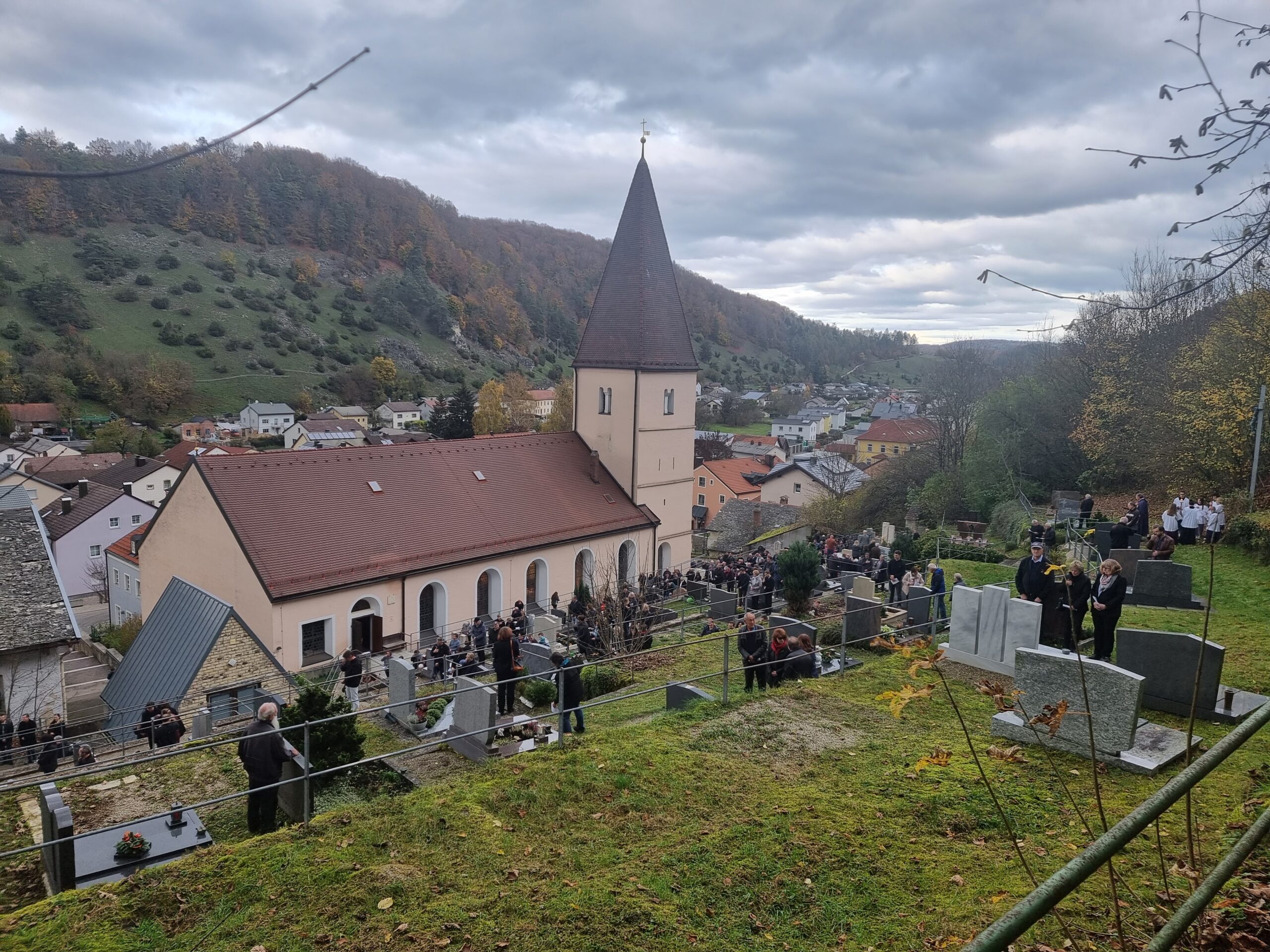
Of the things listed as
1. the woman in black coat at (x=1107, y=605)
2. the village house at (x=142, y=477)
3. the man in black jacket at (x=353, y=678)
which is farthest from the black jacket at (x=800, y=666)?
the village house at (x=142, y=477)

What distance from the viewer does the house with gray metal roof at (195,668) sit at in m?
17.5

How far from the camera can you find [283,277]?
419ft

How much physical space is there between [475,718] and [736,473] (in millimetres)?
57854

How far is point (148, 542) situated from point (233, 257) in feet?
370

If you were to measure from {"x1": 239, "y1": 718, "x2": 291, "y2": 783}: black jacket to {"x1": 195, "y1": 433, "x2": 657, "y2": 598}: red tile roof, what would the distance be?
15.6 m

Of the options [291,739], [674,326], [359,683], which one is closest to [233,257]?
[674,326]

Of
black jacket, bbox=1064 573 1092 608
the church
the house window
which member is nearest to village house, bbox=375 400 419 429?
the church

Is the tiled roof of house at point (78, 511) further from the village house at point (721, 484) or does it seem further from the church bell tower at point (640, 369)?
the village house at point (721, 484)

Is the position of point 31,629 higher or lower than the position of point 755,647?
lower

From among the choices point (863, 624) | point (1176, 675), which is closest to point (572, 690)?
point (863, 624)

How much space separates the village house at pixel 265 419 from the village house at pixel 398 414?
36.7 feet

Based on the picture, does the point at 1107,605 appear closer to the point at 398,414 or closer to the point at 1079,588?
the point at 1079,588

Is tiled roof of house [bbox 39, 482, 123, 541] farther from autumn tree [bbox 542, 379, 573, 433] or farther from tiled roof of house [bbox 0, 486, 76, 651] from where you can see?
autumn tree [bbox 542, 379, 573, 433]

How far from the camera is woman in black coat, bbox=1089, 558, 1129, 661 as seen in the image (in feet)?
35.0
